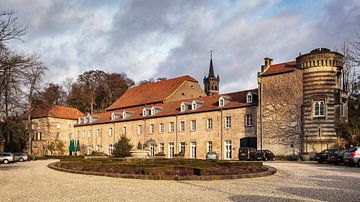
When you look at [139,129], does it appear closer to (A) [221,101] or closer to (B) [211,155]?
(A) [221,101]

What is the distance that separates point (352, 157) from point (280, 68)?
54.8 ft

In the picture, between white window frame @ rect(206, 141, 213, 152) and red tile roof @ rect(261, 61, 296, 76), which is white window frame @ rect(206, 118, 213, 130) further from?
red tile roof @ rect(261, 61, 296, 76)

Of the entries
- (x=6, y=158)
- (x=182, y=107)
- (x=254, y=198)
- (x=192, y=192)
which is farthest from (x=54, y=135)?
(x=254, y=198)

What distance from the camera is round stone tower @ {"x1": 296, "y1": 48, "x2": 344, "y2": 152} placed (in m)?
35.5

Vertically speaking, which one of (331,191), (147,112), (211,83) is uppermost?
(211,83)

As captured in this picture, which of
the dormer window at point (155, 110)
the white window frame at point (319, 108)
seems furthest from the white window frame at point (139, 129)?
the white window frame at point (319, 108)

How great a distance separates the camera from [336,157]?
2827cm

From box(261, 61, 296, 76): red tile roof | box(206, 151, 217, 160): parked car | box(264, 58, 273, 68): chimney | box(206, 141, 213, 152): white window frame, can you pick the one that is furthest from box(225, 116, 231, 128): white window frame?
box(264, 58, 273, 68): chimney

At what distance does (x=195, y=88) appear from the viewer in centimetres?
6100

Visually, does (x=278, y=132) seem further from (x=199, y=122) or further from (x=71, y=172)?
(x=71, y=172)

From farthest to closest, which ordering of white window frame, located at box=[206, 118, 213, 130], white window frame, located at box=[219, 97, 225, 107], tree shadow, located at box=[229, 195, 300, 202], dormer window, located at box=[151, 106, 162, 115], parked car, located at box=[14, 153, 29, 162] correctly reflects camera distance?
dormer window, located at box=[151, 106, 162, 115] < white window frame, located at box=[206, 118, 213, 130] < parked car, located at box=[14, 153, 29, 162] < white window frame, located at box=[219, 97, 225, 107] < tree shadow, located at box=[229, 195, 300, 202]

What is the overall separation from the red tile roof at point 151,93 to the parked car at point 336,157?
30.3 meters

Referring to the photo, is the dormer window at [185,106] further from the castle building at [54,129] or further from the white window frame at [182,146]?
the castle building at [54,129]

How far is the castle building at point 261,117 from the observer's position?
3584 cm
